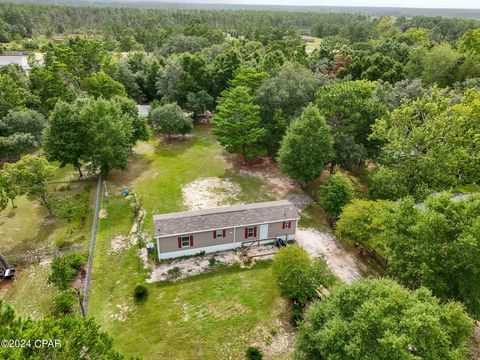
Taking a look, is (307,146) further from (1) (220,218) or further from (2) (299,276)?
(2) (299,276)

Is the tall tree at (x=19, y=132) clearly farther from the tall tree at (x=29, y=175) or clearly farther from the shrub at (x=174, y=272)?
the shrub at (x=174, y=272)

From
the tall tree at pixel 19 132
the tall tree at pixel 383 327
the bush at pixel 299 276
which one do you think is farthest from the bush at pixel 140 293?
the tall tree at pixel 19 132

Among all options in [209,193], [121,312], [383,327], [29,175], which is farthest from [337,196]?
[29,175]

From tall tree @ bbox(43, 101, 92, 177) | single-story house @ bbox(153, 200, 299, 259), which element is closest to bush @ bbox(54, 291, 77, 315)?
single-story house @ bbox(153, 200, 299, 259)

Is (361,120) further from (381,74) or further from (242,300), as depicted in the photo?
(242,300)

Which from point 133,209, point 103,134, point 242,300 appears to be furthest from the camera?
point 103,134

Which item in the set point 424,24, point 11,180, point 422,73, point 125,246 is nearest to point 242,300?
point 125,246
